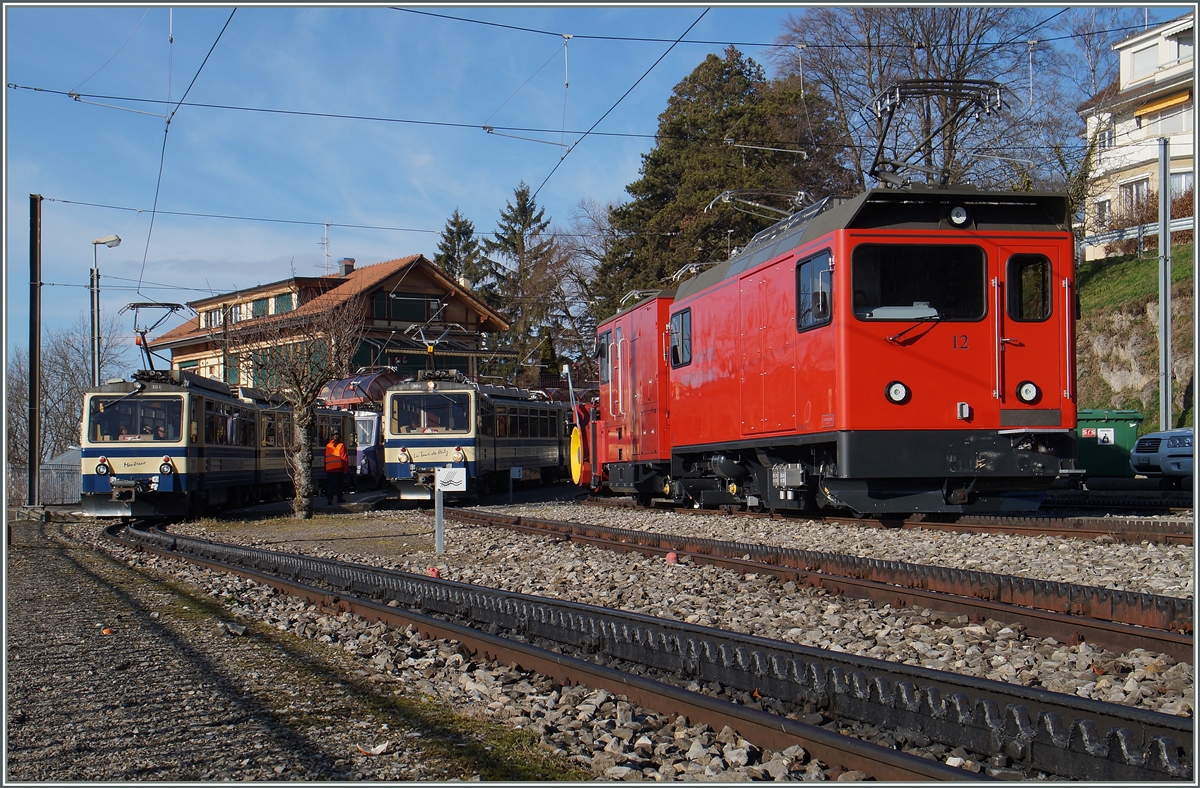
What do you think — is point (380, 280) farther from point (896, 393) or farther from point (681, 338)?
point (896, 393)

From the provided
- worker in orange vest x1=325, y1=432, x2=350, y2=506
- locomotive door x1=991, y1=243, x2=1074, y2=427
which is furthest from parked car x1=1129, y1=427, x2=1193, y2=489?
worker in orange vest x1=325, y1=432, x2=350, y2=506

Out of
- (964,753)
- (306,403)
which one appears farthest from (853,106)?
(964,753)

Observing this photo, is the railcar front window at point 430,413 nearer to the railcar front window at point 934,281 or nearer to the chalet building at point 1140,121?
the railcar front window at point 934,281

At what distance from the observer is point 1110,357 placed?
95.2 ft

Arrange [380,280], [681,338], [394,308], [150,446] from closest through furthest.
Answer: [681,338] < [150,446] < [380,280] < [394,308]

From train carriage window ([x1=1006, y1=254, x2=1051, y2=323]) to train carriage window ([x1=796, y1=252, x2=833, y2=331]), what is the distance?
6.25 feet

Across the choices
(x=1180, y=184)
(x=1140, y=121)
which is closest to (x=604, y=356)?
(x=1180, y=184)

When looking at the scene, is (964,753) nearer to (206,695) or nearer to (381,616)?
(206,695)

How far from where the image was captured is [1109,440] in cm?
2111

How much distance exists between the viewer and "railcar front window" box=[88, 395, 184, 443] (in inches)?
771

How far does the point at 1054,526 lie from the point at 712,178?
88.6 feet

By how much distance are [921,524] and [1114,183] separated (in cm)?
3269

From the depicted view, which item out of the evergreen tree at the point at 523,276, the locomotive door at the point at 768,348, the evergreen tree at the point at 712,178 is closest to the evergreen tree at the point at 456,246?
the evergreen tree at the point at 523,276

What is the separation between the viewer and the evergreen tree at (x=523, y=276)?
5569cm
